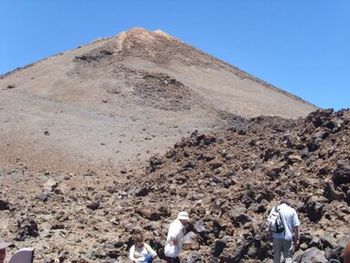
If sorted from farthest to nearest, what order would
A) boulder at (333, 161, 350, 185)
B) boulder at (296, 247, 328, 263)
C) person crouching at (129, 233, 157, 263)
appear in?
boulder at (333, 161, 350, 185) < boulder at (296, 247, 328, 263) < person crouching at (129, 233, 157, 263)

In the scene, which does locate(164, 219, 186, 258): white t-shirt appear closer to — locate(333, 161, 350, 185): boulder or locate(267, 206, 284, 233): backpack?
locate(267, 206, 284, 233): backpack

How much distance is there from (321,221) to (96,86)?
29.3 m

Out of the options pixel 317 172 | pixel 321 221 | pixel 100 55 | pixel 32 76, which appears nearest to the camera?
pixel 321 221

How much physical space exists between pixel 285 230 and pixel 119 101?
1056 inches

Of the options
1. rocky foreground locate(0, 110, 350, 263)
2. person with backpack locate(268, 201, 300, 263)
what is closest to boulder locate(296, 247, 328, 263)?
rocky foreground locate(0, 110, 350, 263)

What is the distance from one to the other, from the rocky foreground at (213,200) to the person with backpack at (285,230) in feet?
0.82

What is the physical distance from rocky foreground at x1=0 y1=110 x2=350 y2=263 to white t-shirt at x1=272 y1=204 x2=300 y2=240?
16.6 inches

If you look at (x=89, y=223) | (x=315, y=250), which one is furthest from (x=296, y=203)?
(x=89, y=223)

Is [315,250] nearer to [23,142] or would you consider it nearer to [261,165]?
[261,165]

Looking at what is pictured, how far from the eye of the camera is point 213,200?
12617 millimetres

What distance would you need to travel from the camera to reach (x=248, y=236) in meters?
9.84

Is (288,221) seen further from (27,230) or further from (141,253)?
(27,230)

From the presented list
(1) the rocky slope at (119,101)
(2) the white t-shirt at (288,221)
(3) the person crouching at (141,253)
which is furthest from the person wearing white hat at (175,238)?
(1) the rocky slope at (119,101)

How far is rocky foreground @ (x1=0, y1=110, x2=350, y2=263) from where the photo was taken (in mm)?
9891
